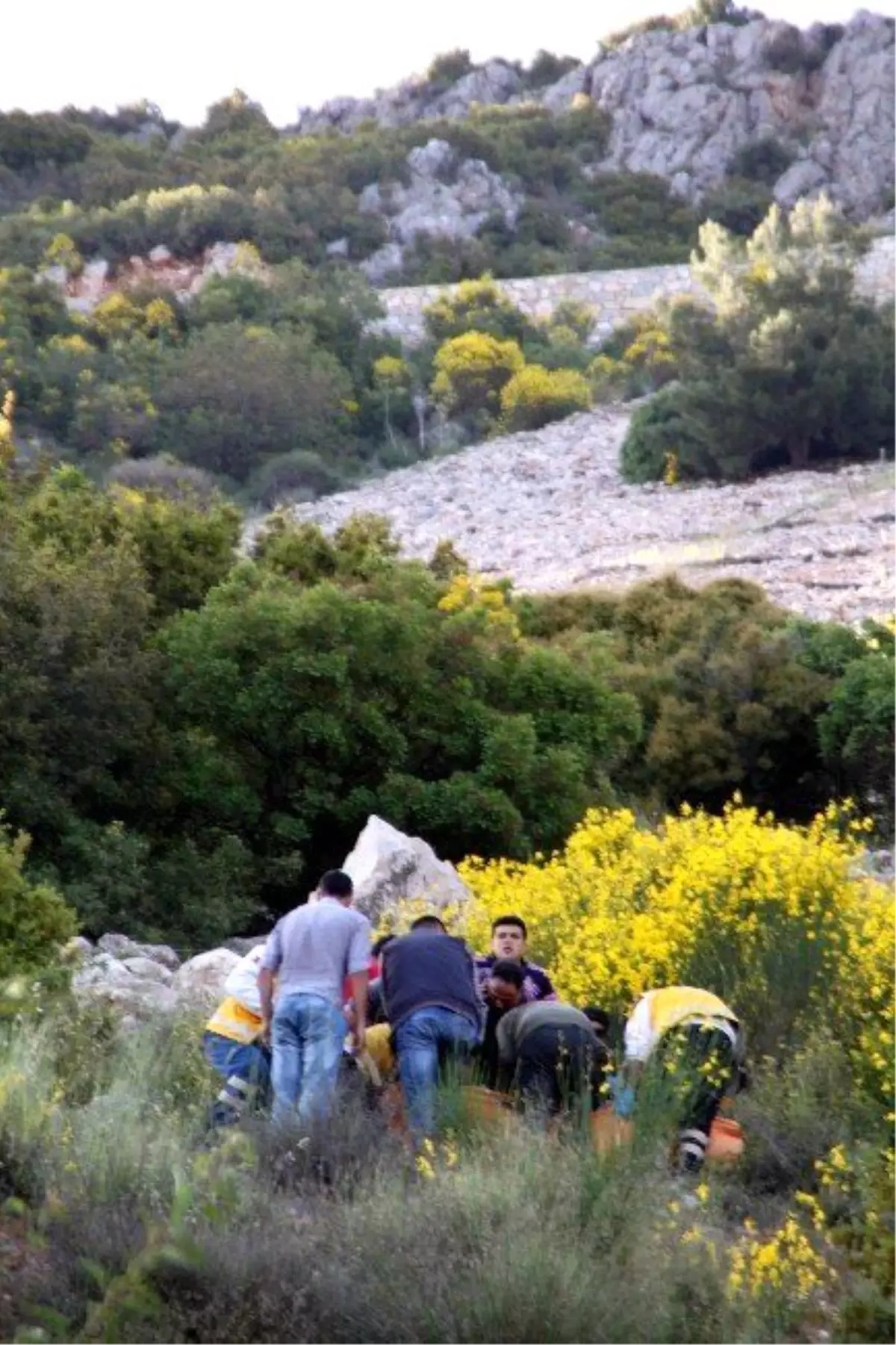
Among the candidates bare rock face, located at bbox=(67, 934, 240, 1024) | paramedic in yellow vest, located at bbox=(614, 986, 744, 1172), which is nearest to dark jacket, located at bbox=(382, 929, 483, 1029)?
paramedic in yellow vest, located at bbox=(614, 986, 744, 1172)

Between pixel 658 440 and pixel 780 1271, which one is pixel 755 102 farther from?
pixel 780 1271

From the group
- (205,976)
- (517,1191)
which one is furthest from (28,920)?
(517,1191)

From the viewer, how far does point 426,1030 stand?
891cm

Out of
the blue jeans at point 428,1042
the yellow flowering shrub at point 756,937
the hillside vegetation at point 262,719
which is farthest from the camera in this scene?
the hillside vegetation at point 262,719

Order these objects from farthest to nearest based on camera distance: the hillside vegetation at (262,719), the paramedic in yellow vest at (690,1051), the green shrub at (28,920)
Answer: the hillside vegetation at (262,719), the green shrub at (28,920), the paramedic in yellow vest at (690,1051)

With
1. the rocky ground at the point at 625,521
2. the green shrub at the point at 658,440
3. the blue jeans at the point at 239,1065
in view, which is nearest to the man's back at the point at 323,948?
the blue jeans at the point at 239,1065

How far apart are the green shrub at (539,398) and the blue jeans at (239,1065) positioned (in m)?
47.4

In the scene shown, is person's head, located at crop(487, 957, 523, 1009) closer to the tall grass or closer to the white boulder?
the tall grass

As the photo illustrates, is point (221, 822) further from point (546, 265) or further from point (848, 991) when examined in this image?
point (546, 265)

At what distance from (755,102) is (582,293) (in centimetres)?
2452

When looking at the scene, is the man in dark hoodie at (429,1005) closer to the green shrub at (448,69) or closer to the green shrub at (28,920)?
the green shrub at (28,920)

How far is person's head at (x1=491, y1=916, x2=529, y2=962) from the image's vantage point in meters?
9.46

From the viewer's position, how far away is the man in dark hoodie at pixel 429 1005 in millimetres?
8867

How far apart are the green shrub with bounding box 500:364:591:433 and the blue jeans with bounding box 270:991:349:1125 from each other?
4773 cm
